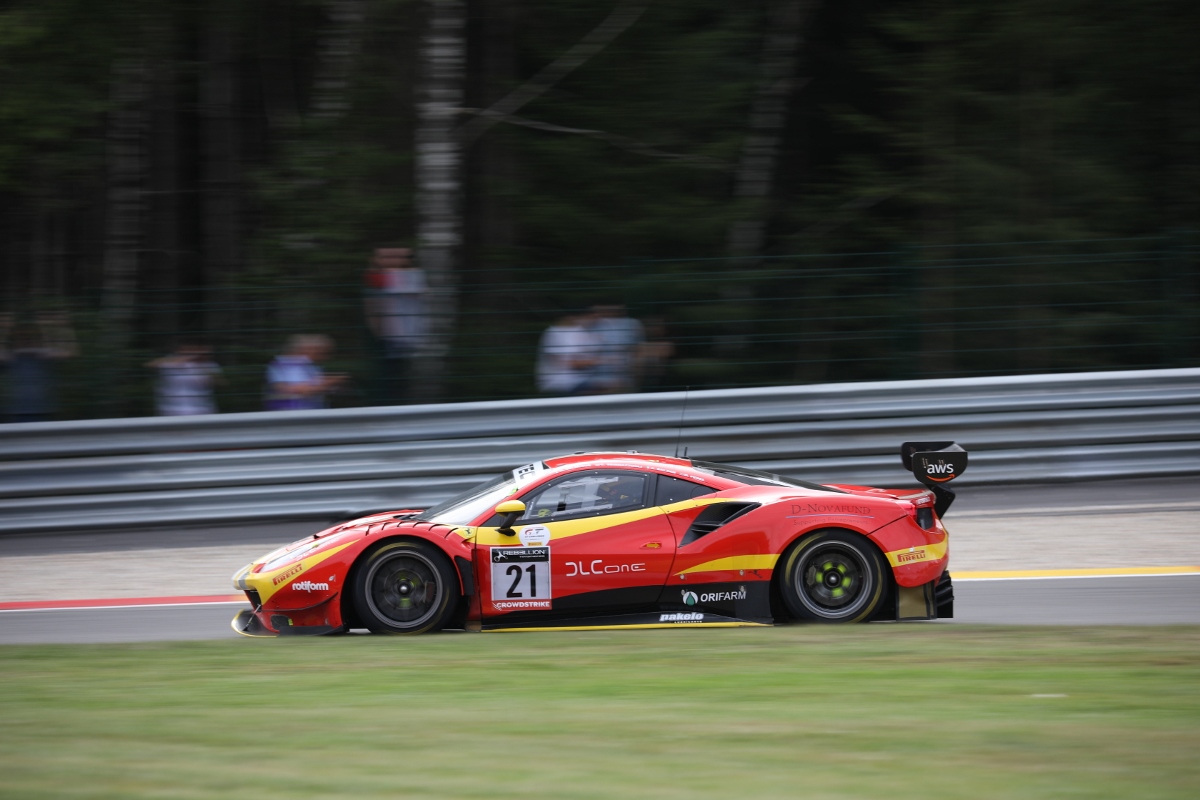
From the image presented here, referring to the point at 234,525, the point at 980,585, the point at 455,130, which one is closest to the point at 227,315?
the point at 234,525

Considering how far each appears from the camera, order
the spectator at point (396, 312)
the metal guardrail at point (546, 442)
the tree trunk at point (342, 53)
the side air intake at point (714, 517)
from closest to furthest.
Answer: the side air intake at point (714, 517)
the metal guardrail at point (546, 442)
the spectator at point (396, 312)
the tree trunk at point (342, 53)

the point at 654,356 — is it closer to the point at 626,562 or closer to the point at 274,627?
the point at 626,562

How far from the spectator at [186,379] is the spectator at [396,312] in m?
1.52

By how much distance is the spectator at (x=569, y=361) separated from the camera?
1206cm

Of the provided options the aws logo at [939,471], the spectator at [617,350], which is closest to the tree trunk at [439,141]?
the spectator at [617,350]

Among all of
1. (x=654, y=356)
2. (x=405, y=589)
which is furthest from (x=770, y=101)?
(x=405, y=589)

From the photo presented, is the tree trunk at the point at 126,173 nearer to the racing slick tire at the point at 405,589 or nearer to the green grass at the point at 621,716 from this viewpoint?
the racing slick tire at the point at 405,589

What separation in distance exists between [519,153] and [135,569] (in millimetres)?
7458

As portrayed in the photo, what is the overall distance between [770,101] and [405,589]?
1146 cm

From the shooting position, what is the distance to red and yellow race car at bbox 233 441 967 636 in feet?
24.9

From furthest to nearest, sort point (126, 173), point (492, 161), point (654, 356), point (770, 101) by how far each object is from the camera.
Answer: point (126, 173), point (770, 101), point (492, 161), point (654, 356)

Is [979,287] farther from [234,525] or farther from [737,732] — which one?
[737,732]

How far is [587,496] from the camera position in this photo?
778 centimetres

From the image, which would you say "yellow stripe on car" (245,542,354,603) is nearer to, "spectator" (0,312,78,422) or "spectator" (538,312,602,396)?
"spectator" (538,312,602,396)
